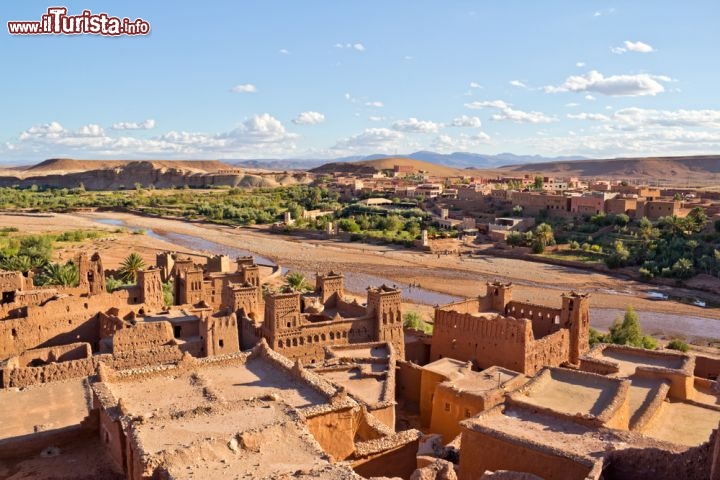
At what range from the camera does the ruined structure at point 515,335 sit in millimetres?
17562

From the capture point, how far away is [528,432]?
389 inches

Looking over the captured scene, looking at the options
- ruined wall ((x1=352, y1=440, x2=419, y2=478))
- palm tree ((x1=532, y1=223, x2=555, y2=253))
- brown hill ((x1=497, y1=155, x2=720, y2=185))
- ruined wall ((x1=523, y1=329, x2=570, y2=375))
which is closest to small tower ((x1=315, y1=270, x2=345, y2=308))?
ruined wall ((x1=523, y1=329, x2=570, y2=375))

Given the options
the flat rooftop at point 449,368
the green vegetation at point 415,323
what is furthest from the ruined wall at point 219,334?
the green vegetation at point 415,323

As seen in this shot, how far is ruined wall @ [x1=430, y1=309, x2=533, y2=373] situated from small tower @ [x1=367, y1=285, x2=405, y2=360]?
45.3 inches

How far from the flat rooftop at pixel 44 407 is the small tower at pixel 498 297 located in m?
13.7

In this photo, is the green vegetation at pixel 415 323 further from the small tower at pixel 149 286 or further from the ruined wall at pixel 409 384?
the small tower at pixel 149 286

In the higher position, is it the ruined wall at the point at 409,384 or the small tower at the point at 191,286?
the small tower at the point at 191,286

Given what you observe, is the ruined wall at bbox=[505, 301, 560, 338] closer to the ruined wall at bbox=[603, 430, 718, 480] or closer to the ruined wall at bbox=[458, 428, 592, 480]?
the ruined wall at bbox=[458, 428, 592, 480]

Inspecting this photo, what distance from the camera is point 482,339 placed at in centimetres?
1845

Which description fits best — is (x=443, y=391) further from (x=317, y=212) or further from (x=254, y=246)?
(x=317, y=212)

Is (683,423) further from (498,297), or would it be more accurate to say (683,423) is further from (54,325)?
(54,325)

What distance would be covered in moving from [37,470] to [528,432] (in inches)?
298

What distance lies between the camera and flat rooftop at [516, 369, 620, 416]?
11469mm

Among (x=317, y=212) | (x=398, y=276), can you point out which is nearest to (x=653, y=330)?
(x=398, y=276)
